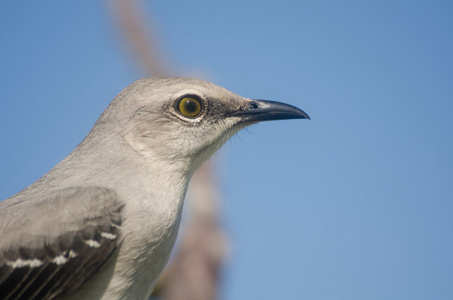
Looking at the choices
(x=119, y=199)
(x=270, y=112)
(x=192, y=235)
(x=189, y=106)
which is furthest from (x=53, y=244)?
(x=192, y=235)

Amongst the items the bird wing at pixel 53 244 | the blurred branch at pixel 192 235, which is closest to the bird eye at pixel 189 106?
the bird wing at pixel 53 244

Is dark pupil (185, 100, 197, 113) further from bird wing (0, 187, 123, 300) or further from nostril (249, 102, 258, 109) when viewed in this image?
bird wing (0, 187, 123, 300)

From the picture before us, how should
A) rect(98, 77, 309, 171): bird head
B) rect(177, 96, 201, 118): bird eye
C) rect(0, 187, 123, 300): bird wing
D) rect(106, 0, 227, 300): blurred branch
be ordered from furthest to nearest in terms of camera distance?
rect(106, 0, 227, 300): blurred branch, rect(177, 96, 201, 118): bird eye, rect(98, 77, 309, 171): bird head, rect(0, 187, 123, 300): bird wing

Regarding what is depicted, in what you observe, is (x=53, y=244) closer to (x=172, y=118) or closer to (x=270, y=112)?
(x=172, y=118)

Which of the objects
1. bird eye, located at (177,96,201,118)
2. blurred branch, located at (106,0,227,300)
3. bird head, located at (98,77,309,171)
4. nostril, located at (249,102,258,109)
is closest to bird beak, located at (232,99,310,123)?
nostril, located at (249,102,258,109)

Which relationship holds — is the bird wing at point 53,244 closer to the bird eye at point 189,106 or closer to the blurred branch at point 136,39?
the bird eye at point 189,106

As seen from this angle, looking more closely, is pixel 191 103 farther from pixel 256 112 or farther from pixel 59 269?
pixel 59 269

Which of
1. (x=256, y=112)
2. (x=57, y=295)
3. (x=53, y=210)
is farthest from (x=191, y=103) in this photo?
(x=57, y=295)
